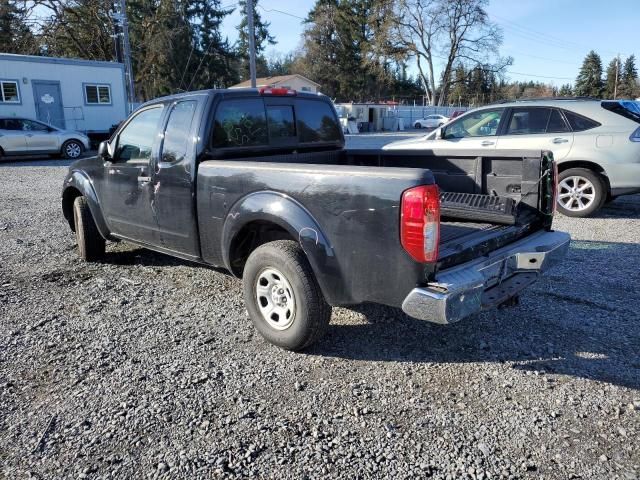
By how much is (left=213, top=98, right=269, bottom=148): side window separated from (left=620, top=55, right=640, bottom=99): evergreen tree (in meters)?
93.7

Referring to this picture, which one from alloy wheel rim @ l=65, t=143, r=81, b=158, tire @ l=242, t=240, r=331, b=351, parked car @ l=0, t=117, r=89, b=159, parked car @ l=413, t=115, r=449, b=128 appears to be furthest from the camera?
parked car @ l=413, t=115, r=449, b=128

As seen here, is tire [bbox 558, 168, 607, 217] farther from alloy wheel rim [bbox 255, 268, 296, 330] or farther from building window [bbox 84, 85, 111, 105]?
building window [bbox 84, 85, 111, 105]

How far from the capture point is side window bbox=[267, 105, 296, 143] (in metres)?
4.73

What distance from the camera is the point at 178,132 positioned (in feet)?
14.5

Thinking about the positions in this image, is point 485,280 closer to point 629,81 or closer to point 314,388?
point 314,388

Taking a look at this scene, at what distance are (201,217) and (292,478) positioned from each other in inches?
91.5

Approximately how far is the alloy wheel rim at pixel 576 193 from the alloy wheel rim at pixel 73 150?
Result: 648 inches

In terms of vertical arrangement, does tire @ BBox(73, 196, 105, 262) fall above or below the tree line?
below

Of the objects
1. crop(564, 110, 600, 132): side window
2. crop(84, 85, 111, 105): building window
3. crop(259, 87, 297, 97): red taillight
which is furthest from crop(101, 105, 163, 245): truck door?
crop(84, 85, 111, 105): building window

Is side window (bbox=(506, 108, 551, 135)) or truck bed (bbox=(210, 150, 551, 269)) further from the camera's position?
side window (bbox=(506, 108, 551, 135))

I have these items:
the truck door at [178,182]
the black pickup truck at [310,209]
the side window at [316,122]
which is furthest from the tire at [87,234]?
the side window at [316,122]

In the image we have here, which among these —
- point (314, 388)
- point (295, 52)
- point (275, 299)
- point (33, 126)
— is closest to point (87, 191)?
point (275, 299)

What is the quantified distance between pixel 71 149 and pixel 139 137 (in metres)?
15.4

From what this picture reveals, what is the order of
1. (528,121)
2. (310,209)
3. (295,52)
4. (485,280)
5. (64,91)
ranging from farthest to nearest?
(295,52) → (64,91) → (528,121) → (310,209) → (485,280)
